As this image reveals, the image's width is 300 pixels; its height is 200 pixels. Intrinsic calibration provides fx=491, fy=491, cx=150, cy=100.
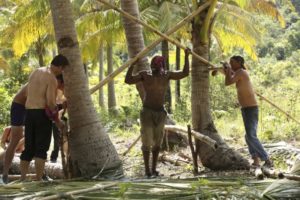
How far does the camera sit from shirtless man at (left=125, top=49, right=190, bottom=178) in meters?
6.93

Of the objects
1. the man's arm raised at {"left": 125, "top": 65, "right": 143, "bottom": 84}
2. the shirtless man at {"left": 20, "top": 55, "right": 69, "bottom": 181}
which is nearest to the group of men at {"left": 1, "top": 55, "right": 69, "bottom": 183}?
the shirtless man at {"left": 20, "top": 55, "right": 69, "bottom": 181}

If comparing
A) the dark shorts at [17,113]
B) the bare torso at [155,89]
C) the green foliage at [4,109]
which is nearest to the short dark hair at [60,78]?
the dark shorts at [17,113]

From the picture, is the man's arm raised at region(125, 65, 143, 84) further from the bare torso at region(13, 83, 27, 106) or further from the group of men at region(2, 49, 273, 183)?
the bare torso at region(13, 83, 27, 106)

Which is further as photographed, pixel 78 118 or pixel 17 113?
pixel 17 113

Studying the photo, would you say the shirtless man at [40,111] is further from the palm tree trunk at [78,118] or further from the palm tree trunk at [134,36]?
the palm tree trunk at [134,36]

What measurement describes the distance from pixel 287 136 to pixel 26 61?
2045 centimetres

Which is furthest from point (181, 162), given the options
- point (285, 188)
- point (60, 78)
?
point (285, 188)

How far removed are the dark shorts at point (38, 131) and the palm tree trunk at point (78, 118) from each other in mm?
355

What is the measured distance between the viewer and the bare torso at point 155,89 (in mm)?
6934

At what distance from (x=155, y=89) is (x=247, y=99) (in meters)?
1.51

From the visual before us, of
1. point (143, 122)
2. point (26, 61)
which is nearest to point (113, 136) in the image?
point (143, 122)

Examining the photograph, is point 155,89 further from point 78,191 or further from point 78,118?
point 78,191

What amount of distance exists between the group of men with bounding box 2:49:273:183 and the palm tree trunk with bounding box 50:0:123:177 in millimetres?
237

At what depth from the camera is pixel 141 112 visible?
7043mm
